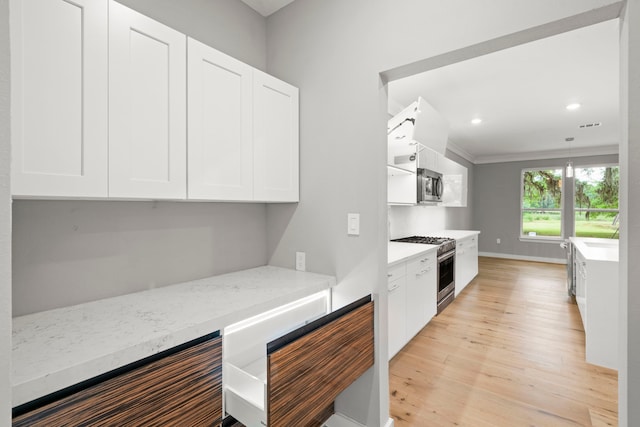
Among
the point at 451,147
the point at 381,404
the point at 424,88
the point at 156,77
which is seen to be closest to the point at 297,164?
the point at 156,77

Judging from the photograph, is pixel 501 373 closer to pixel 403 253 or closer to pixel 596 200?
pixel 403 253

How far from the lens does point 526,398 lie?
6.95ft

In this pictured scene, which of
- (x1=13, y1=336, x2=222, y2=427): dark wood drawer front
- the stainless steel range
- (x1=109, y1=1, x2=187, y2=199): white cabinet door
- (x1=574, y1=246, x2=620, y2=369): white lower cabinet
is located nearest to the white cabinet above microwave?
the stainless steel range

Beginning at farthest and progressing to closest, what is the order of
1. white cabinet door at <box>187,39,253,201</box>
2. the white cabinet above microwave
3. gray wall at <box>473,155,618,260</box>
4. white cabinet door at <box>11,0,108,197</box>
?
gray wall at <box>473,155,618,260</box>, the white cabinet above microwave, white cabinet door at <box>187,39,253,201</box>, white cabinet door at <box>11,0,108,197</box>

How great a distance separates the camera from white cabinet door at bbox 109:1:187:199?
3.88 ft

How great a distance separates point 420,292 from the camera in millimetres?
3008

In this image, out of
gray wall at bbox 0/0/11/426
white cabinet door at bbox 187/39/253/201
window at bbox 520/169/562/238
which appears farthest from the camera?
window at bbox 520/169/562/238

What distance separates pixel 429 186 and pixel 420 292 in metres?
1.42

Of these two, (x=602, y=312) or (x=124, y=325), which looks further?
(x=602, y=312)

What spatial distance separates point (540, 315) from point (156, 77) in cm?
438

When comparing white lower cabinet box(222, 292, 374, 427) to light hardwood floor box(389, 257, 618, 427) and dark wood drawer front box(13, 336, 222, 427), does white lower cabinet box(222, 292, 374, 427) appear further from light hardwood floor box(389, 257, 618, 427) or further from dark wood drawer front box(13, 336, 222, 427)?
light hardwood floor box(389, 257, 618, 427)

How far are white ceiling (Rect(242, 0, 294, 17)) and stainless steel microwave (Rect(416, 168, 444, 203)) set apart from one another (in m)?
2.22

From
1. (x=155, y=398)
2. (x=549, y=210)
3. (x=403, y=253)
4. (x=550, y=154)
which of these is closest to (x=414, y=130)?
(x=403, y=253)

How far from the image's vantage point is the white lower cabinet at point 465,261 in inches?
171
